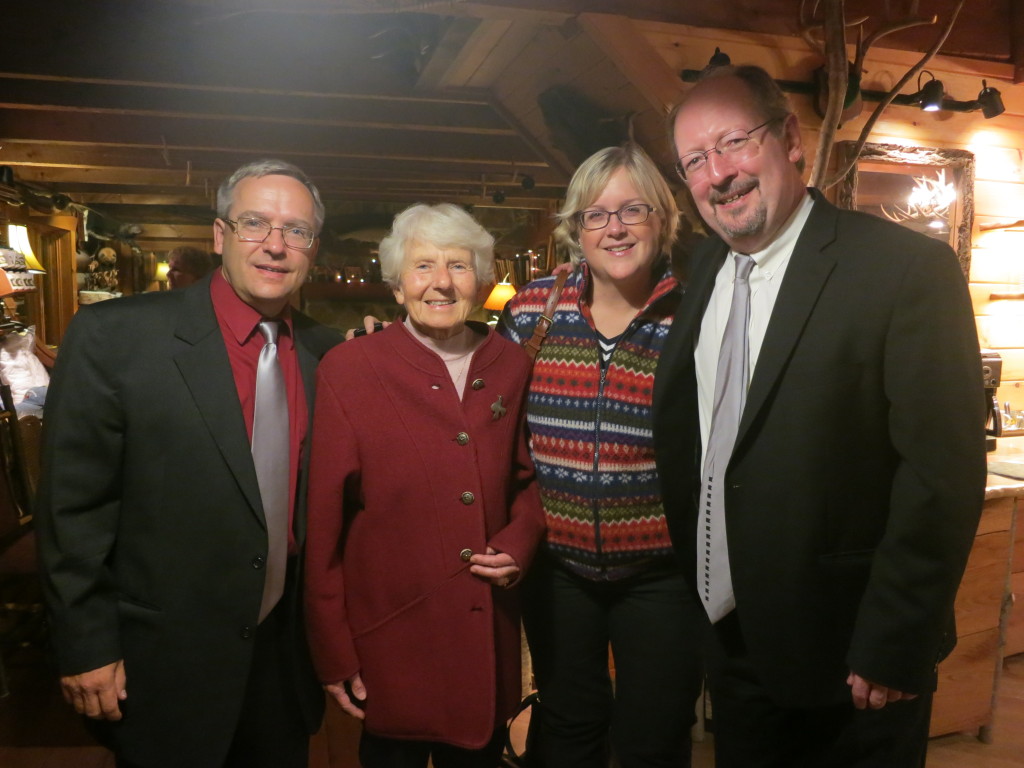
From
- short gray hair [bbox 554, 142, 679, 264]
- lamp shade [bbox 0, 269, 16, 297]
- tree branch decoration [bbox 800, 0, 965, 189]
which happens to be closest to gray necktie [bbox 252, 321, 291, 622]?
short gray hair [bbox 554, 142, 679, 264]

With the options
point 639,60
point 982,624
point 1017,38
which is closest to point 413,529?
point 639,60

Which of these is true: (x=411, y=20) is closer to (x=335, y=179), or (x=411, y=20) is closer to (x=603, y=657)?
(x=603, y=657)

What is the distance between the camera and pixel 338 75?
354cm

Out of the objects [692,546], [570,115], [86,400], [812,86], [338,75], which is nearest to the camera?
[86,400]

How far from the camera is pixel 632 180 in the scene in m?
1.64

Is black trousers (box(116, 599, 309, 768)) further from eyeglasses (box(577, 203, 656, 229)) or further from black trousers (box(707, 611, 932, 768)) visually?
eyeglasses (box(577, 203, 656, 229))

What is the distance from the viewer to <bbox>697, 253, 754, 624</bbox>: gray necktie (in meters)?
1.38

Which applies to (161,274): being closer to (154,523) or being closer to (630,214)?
(154,523)

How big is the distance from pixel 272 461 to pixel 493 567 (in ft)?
1.73

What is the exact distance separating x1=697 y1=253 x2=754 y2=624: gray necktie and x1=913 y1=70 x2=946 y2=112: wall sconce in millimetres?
2258

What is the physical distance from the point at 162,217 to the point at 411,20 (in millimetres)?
7867

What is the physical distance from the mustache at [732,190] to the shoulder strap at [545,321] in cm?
49

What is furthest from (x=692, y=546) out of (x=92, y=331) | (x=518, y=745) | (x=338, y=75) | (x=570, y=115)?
(x=338, y=75)

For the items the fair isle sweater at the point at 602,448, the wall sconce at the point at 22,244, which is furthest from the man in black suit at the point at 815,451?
the wall sconce at the point at 22,244
